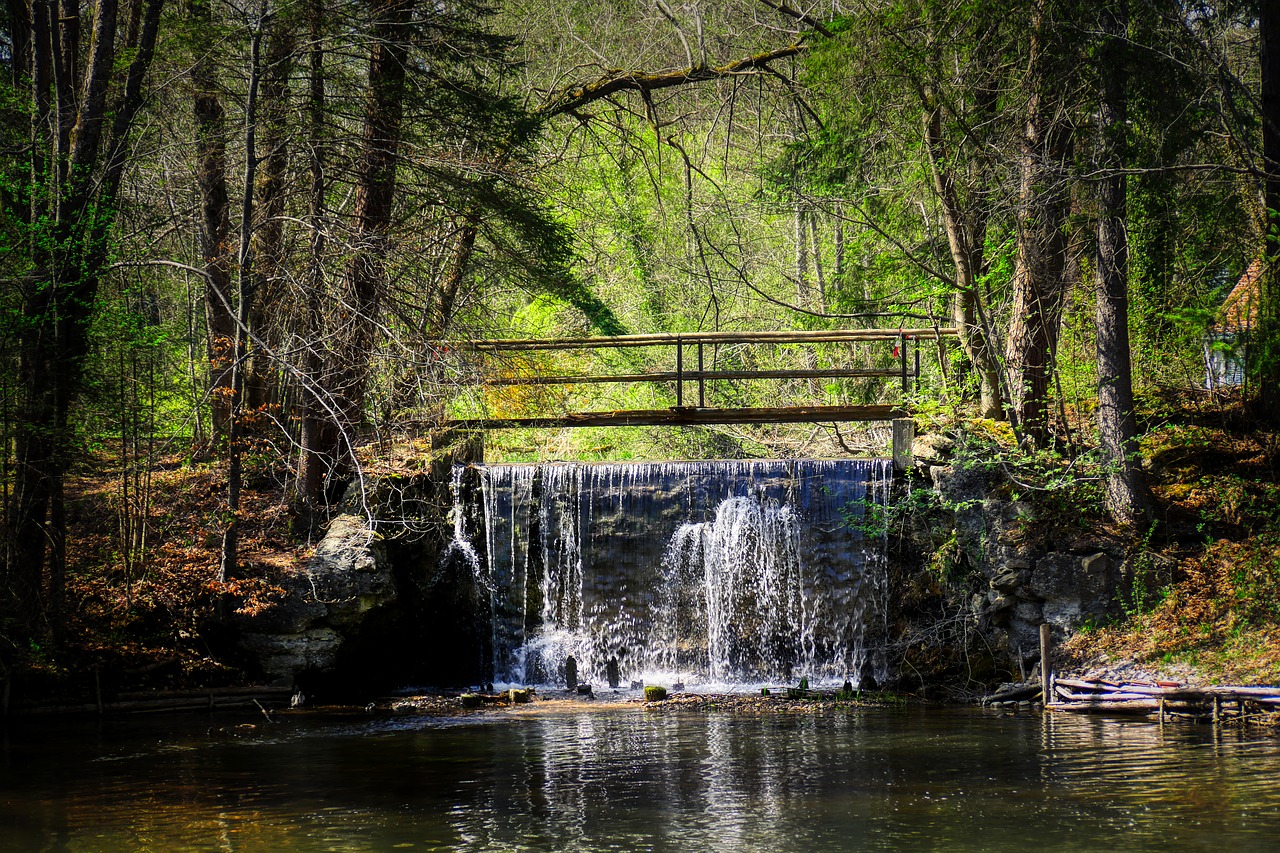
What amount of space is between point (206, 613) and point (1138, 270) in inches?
439

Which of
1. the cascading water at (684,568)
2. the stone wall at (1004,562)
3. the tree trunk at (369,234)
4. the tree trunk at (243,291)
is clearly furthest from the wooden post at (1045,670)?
the tree trunk at (243,291)

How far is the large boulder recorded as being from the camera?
12.7 metres

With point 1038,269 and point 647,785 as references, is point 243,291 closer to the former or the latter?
point 647,785

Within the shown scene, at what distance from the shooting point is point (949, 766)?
869cm

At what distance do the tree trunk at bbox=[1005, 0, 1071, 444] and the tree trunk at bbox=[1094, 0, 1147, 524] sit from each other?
50cm

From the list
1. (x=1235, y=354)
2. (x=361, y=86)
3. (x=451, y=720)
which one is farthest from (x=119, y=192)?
(x=1235, y=354)

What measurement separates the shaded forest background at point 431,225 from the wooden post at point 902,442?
30 centimetres

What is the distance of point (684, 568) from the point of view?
14086mm

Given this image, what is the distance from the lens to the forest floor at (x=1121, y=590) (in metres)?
11.3

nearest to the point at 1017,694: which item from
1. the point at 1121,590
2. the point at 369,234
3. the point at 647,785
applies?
the point at 1121,590

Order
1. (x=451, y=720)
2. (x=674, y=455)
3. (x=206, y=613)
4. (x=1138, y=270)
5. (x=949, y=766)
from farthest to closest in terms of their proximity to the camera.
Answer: (x=674, y=455) < (x=1138, y=270) < (x=206, y=613) < (x=451, y=720) < (x=949, y=766)

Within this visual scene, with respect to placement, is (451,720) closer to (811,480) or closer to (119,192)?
(811,480)

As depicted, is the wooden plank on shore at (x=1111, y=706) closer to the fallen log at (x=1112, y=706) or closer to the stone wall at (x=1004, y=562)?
the fallen log at (x=1112, y=706)

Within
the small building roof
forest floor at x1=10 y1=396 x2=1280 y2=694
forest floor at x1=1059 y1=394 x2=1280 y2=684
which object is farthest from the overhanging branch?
forest floor at x1=1059 y1=394 x2=1280 y2=684
